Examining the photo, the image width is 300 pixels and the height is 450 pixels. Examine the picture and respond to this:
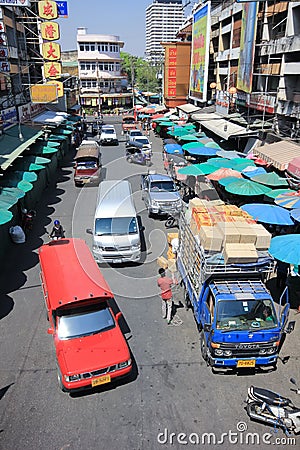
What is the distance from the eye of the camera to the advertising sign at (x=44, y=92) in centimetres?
2756

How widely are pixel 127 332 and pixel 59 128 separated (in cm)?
2798

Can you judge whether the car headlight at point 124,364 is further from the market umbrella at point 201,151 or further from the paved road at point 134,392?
the market umbrella at point 201,151

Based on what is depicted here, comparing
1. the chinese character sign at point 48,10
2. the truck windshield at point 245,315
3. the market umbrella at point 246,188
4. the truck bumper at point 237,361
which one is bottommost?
the truck bumper at point 237,361

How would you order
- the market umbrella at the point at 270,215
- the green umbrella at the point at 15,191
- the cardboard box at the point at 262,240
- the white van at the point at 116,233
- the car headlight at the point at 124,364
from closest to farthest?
the car headlight at the point at 124,364 → the cardboard box at the point at 262,240 → the market umbrella at the point at 270,215 → the white van at the point at 116,233 → the green umbrella at the point at 15,191

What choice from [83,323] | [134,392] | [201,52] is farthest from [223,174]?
[201,52]

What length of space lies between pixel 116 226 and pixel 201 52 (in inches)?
1127

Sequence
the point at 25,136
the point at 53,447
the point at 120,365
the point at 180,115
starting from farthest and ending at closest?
the point at 180,115, the point at 25,136, the point at 120,365, the point at 53,447

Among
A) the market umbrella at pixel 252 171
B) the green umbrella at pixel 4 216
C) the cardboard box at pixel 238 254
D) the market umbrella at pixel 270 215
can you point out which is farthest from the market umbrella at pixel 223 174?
the green umbrella at pixel 4 216

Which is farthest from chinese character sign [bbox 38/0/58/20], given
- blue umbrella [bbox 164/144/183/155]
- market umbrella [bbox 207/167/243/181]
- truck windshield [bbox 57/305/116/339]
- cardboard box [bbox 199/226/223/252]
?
truck windshield [bbox 57/305/116/339]

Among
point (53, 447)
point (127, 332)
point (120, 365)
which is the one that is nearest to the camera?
point (53, 447)

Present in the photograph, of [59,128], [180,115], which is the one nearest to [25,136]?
[59,128]

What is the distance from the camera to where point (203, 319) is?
8867mm

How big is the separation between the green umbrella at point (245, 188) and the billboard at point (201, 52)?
22.4 meters

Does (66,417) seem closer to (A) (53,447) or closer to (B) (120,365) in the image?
(A) (53,447)
